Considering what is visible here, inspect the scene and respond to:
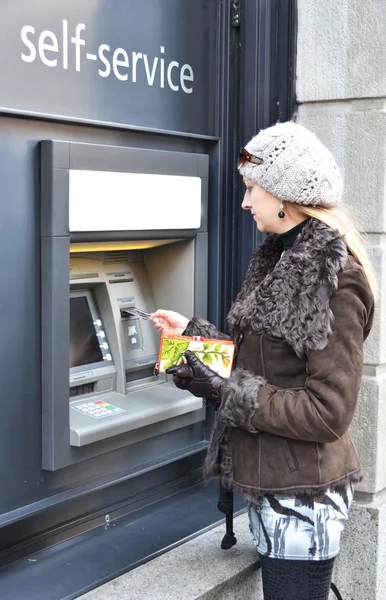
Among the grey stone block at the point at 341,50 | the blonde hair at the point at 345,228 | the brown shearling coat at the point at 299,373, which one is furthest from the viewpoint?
the grey stone block at the point at 341,50

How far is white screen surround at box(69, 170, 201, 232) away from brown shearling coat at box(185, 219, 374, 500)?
2.03 feet

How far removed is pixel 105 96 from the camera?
2.83 m

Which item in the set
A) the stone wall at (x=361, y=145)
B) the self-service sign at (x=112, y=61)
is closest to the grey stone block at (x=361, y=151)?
the stone wall at (x=361, y=145)

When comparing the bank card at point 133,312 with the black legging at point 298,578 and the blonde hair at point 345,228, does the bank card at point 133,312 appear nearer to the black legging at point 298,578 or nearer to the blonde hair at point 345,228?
the blonde hair at point 345,228

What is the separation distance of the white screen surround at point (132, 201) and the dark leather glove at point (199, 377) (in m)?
0.64

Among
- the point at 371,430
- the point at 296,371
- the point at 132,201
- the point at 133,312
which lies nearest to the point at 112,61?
the point at 132,201

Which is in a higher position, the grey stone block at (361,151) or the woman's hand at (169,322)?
the grey stone block at (361,151)

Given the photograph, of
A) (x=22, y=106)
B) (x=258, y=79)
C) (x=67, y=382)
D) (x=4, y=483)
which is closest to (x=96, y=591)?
(x=4, y=483)

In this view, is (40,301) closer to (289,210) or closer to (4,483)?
(4,483)

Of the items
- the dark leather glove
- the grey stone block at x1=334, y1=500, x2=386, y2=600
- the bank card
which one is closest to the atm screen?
the bank card

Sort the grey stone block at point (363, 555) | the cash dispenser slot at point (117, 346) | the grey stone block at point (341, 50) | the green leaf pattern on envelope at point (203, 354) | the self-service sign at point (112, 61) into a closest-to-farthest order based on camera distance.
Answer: the green leaf pattern on envelope at point (203, 354) < the self-service sign at point (112, 61) < the cash dispenser slot at point (117, 346) < the grey stone block at point (341, 50) < the grey stone block at point (363, 555)

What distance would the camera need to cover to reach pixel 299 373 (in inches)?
89.4

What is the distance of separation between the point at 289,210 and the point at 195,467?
1.59m

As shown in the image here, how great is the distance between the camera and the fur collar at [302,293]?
2154mm
